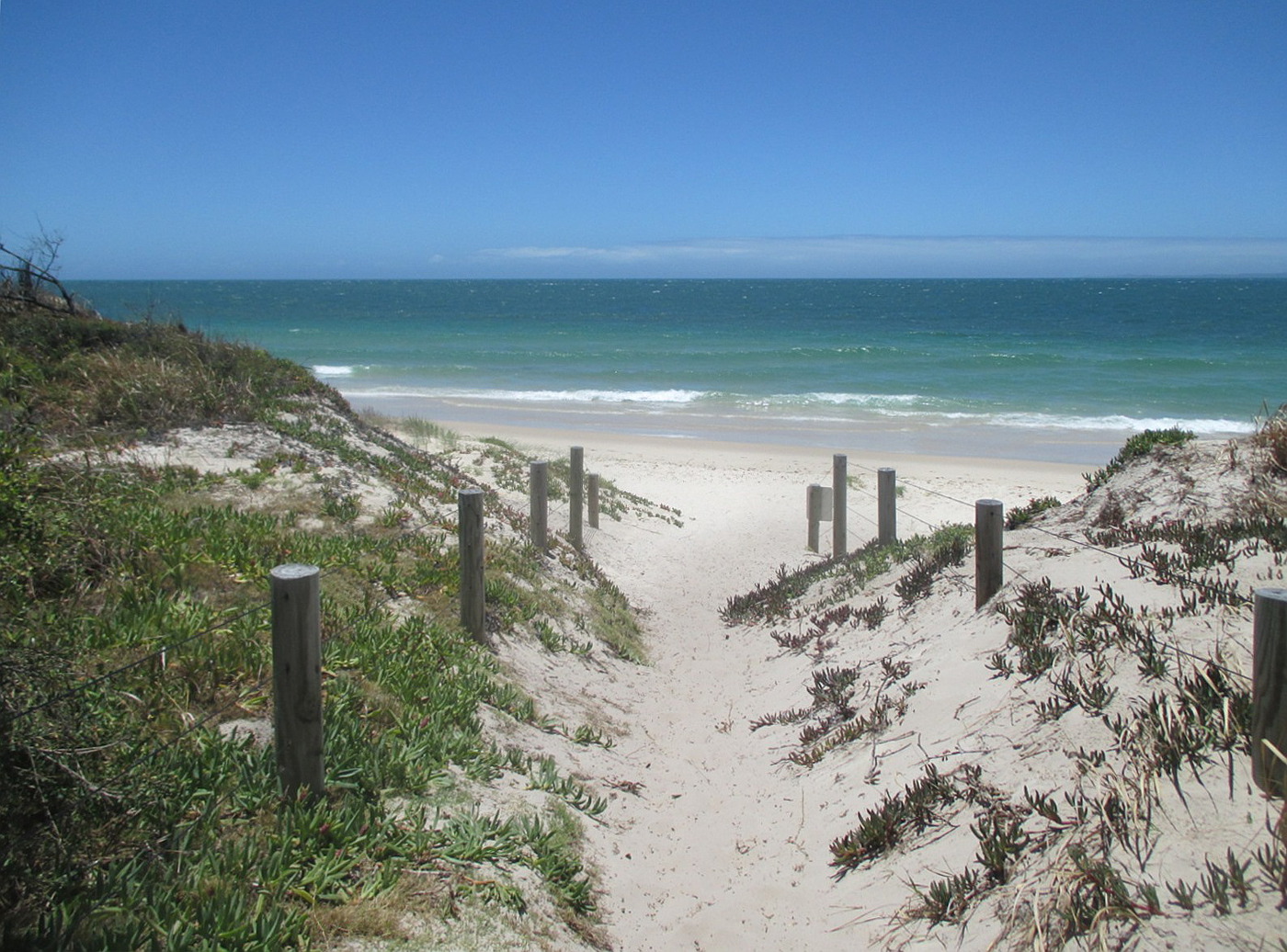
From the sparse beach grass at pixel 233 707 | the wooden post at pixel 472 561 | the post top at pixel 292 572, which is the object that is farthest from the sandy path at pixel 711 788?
the post top at pixel 292 572

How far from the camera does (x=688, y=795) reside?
5648mm

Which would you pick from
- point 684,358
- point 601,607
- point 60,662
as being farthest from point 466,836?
point 684,358

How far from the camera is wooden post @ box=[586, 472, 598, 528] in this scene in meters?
13.6

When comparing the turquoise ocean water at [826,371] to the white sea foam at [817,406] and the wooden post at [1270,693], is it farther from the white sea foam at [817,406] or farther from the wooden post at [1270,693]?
the wooden post at [1270,693]

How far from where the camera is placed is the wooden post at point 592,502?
537 inches

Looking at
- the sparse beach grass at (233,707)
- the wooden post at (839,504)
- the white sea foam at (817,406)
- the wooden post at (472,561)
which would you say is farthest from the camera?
the white sea foam at (817,406)

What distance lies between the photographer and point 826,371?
4197cm

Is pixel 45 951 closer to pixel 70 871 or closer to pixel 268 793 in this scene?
pixel 70 871

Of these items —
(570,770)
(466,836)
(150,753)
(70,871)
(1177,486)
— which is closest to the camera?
(70,871)

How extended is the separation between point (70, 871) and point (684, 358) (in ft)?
149

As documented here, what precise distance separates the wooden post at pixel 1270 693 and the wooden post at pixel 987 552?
291 centimetres

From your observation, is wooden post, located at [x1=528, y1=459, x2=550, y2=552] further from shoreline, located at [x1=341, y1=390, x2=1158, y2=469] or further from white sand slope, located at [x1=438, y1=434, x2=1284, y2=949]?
shoreline, located at [x1=341, y1=390, x2=1158, y2=469]

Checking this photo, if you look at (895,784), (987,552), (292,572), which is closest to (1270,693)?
(895,784)

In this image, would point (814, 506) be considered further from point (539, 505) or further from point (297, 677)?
point (297, 677)
